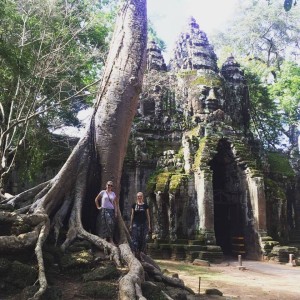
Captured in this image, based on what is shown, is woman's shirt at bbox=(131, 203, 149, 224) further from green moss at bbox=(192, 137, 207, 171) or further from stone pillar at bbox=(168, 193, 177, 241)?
green moss at bbox=(192, 137, 207, 171)

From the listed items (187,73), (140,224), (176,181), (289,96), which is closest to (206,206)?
(176,181)

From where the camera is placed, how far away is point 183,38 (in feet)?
60.4

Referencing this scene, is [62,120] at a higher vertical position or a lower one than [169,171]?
higher

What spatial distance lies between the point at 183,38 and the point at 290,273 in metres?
11.9

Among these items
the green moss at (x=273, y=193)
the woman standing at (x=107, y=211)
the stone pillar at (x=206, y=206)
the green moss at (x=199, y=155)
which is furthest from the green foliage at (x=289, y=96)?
the woman standing at (x=107, y=211)

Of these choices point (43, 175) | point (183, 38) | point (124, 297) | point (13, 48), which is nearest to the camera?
point (124, 297)

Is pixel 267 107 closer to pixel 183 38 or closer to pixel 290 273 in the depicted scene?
pixel 183 38

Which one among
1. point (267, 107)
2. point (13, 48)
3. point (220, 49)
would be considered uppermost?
point (220, 49)

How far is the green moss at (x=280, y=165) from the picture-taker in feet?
54.4

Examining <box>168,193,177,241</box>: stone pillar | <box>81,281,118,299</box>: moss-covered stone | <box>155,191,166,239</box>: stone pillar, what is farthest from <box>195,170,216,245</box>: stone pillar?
<box>81,281,118,299</box>: moss-covered stone

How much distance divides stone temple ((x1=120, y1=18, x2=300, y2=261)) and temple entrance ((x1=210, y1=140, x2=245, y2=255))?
1.5 inches

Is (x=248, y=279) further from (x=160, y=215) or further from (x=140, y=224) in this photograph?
(x=160, y=215)

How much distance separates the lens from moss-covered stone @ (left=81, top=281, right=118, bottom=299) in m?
4.06

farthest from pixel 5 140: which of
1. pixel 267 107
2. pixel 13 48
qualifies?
pixel 267 107
